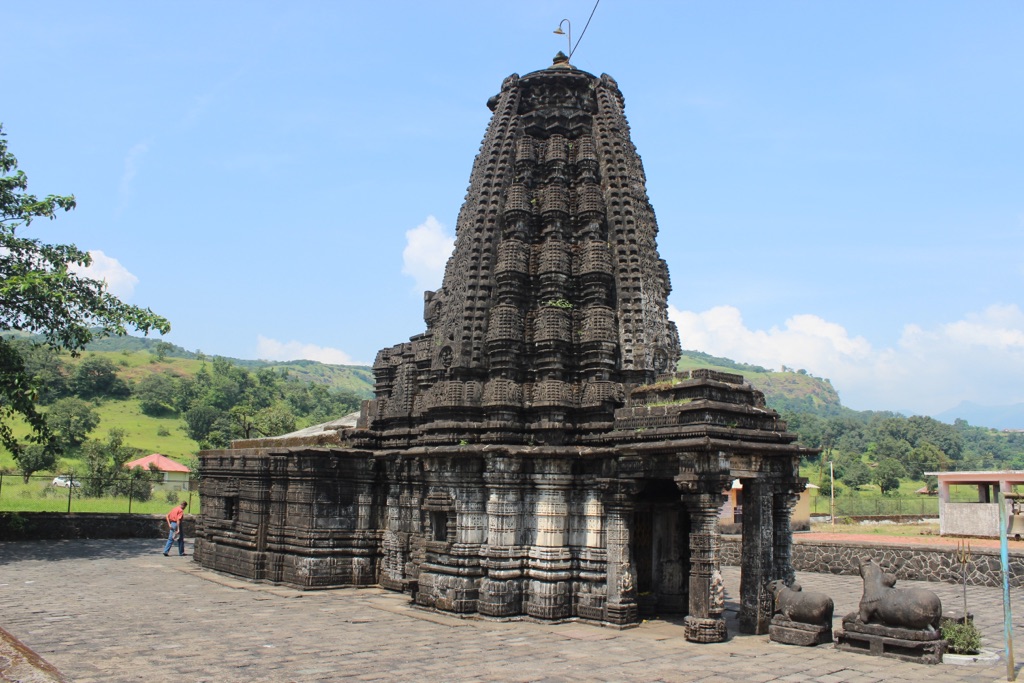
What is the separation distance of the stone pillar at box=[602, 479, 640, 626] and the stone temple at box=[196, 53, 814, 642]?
0.03 m

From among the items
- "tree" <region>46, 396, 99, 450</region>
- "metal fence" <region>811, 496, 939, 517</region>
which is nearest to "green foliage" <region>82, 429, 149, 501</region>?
"tree" <region>46, 396, 99, 450</region>

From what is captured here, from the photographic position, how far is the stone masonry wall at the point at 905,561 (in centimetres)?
1959

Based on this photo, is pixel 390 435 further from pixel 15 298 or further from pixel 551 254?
pixel 15 298

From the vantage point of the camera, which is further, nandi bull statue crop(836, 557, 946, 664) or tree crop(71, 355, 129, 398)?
tree crop(71, 355, 129, 398)

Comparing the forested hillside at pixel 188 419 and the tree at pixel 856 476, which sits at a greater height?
the forested hillside at pixel 188 419

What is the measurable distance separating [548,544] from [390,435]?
5.40m

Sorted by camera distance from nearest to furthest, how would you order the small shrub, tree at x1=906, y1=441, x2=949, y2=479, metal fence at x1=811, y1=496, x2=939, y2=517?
1. the small shrub
2. metal fence at x1=811, y1=496, x2=939, y2=517
3. tree at x1=906, y1=441, x2=949, y2=479

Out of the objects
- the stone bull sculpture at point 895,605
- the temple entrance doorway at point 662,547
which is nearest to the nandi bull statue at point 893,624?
the stone bull sculpture at point 895,605

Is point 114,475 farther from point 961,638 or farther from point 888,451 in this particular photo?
point 888,451

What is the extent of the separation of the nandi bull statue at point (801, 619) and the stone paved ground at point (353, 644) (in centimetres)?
27

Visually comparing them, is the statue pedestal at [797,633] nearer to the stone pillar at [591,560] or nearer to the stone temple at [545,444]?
the stone temple at [545,444]

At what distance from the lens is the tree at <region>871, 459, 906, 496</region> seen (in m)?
64.9

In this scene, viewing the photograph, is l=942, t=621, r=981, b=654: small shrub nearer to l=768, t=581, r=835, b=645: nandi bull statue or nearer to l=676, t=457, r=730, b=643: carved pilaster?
l=768, t=581, r=835, b=645: nandi bull statue

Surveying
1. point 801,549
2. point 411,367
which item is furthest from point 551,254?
point 801,549
